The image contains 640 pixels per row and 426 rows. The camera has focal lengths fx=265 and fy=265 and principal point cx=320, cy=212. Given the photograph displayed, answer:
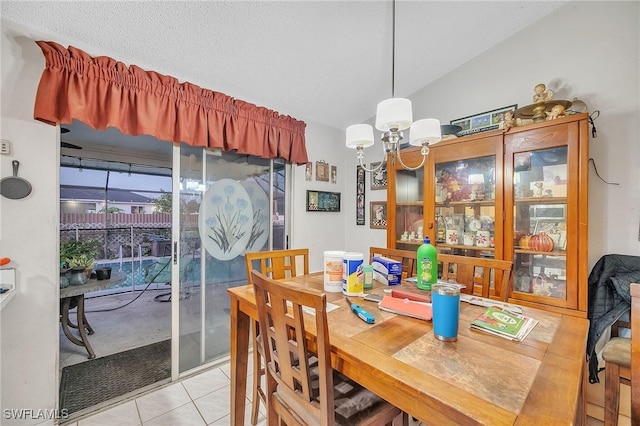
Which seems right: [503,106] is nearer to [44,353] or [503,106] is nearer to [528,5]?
[528,5]

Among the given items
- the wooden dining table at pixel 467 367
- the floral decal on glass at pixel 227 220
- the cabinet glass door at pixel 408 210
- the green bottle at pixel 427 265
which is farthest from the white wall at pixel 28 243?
the cabinet glass door at pixel 408 210

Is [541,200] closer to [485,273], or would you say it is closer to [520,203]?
[520,203]

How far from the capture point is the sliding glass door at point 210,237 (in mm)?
2121

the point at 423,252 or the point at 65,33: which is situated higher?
the point at 65,33

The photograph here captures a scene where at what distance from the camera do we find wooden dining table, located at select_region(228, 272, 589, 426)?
0.61 metres

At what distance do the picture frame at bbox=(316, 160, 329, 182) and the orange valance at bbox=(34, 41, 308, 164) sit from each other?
0.60 m

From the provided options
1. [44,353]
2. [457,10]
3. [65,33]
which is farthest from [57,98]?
[457,10]

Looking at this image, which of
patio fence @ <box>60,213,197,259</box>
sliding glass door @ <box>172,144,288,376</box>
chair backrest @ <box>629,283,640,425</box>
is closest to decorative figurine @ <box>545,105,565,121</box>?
chair backrest @ <box>629,283,640,425</box>

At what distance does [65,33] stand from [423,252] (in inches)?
95.7

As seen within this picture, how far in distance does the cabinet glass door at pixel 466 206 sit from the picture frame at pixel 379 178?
2.24 feet

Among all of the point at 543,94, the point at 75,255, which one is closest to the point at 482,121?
the point at 543,94

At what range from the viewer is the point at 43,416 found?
5.11 feet

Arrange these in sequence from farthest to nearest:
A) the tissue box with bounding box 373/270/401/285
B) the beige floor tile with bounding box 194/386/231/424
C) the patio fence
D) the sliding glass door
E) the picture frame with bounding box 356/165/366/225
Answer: the patio fence → the picture frame with bounding box 356/165/366/225 → the sliding glass door → the beige floor tile with bounding box 194/386/231/424 → the tissue box with bounding box 373/270/401/285

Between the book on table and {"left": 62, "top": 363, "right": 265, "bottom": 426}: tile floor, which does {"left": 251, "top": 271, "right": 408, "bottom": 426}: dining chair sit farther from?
{"left": 62, "top": 363, "right": 265, "bottom": 426}: tile floor
